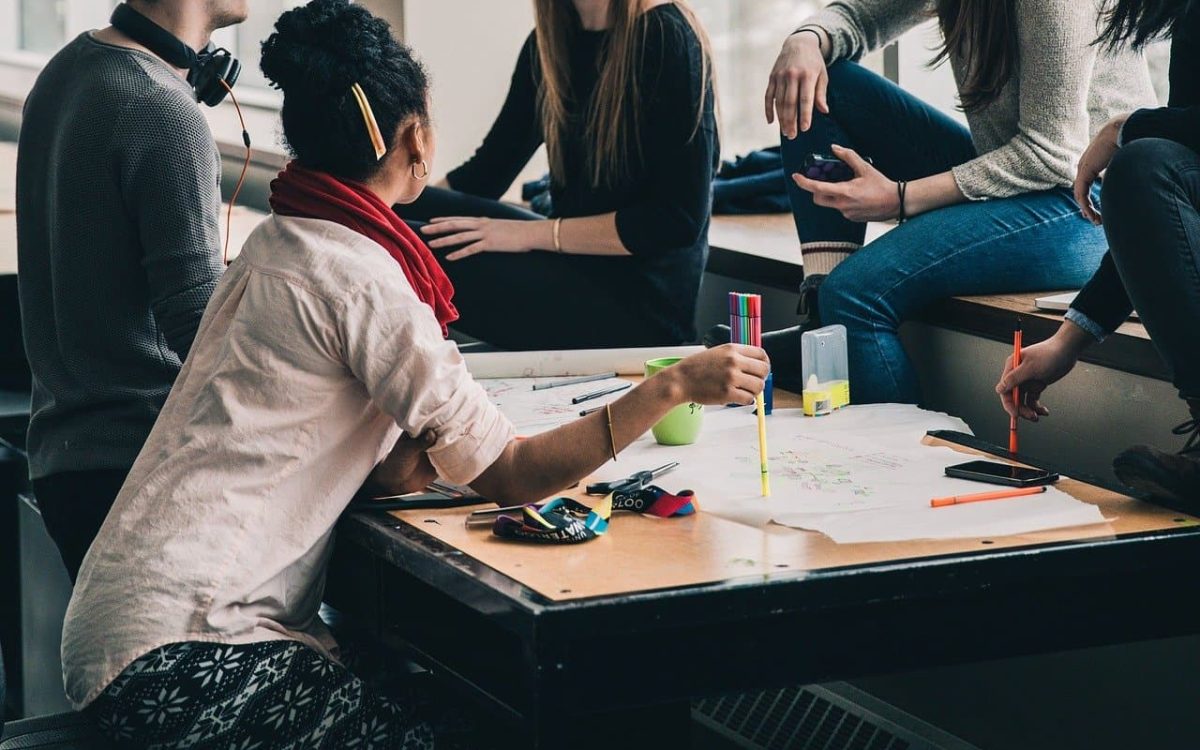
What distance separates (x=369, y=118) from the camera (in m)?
1.29

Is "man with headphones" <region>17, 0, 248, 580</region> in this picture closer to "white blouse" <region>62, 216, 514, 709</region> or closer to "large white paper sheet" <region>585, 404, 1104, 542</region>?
"white blouse" <region>62, 216, 514, 709</region>

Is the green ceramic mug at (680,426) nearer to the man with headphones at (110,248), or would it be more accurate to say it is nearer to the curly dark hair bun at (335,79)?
the curly dark hair bun at (335,79)

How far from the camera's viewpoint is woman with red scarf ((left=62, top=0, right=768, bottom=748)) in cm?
121

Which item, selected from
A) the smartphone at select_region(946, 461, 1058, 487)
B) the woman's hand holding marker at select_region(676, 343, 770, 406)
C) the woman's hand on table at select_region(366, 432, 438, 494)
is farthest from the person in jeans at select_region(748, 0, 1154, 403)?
the woman's hand on table at select_region(366, 432, 438, 494)

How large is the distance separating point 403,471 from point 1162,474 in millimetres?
681

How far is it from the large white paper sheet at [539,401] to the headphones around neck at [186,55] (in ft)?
1.67

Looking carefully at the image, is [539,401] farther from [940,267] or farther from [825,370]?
[940,267]

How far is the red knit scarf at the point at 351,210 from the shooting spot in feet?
4.27

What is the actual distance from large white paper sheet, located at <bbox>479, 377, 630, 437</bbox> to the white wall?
1758 mm

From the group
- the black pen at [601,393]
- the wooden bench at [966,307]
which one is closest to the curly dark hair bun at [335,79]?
the black pen at [601,393]

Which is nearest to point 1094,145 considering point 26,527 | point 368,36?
point 368,36

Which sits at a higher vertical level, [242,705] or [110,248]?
[110,248]

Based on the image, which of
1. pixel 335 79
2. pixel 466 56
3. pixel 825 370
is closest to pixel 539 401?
pixel 825 370

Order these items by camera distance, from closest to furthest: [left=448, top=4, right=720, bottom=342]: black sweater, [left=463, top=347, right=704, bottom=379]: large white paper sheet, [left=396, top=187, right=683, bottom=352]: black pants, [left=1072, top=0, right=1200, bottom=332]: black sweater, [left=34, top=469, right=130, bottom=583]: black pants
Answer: [left=1072, top=0, right=1200, bottom=332]: black sweater
[left=34, top=469, right=130, bottom=583]: black pants
[left=463, top=347, right=704, bottom=379]: large white paper sheet
[left=448, top=4, right=720, bottom=342]: black sweater
[left=396, top=187, right=683, bottom=352]: black pants
